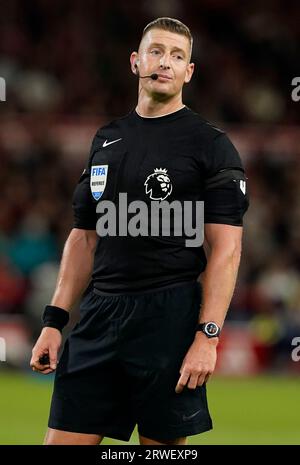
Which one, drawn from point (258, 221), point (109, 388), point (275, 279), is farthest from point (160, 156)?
point (258, 221)

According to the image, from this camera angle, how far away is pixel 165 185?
14.9 ft

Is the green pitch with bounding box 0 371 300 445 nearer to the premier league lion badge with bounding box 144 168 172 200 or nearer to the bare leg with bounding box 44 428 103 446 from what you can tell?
the bare leg with bounding box 44 428 103 446

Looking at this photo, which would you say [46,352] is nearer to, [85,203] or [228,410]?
[85,203]

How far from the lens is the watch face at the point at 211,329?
4402 millimetres

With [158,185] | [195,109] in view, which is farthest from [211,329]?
[195,109]

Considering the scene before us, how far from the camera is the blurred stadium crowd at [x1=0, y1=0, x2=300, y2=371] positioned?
12.8 meters

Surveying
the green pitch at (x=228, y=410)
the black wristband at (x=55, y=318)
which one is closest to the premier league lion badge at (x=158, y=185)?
the black wristband at (x=55, y=318)

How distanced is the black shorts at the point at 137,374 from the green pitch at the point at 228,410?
3.33 metres

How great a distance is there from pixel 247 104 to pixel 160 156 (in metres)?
12.1

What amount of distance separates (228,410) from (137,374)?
5422mm

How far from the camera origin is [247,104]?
16.5 meters

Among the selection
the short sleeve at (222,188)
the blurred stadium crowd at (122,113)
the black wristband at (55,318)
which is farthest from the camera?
the blurred stadium crowd at (122,113)

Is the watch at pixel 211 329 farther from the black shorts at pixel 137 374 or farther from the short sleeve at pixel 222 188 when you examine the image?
the short sleeve at pixel 222 188

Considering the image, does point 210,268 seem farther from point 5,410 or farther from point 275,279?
point 275,279
